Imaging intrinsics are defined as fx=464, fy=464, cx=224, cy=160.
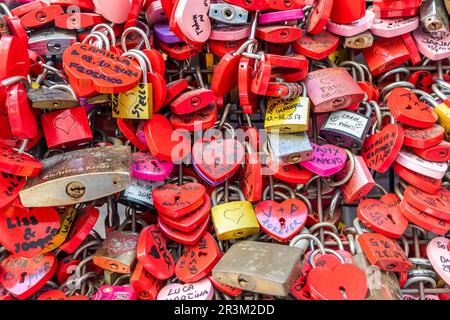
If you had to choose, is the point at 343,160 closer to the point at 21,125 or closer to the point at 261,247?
the point at 261,247

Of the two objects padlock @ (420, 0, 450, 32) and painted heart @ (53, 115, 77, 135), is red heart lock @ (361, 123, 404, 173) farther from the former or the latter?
painted heart @ (53, 115, 77, 135)

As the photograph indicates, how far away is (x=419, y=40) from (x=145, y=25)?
27.4 inches

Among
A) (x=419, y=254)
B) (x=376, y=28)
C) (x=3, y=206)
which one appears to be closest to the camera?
(x=3, y=206)

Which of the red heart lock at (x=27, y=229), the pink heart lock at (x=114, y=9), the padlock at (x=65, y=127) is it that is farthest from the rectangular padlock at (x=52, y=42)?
the red heart lock at (x=27, y=229)

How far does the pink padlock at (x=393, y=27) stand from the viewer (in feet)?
3.78

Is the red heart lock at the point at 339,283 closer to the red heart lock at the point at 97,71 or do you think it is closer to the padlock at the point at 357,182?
the padlock at the point at 357,182

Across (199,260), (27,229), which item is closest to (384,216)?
(199,260)

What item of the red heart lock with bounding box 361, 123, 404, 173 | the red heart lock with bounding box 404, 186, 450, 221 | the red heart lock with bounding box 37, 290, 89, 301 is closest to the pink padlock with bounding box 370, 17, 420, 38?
the red heart lock with bounding box 361, 123, 404, 173

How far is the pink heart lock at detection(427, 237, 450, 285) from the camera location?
3.18ft

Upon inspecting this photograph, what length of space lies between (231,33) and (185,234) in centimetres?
48

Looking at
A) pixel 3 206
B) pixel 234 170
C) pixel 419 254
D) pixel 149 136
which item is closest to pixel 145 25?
pixel 149 136

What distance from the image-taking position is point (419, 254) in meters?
1.05

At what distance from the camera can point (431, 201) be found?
3.34ft

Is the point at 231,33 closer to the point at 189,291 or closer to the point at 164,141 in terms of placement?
the point at 164,141
